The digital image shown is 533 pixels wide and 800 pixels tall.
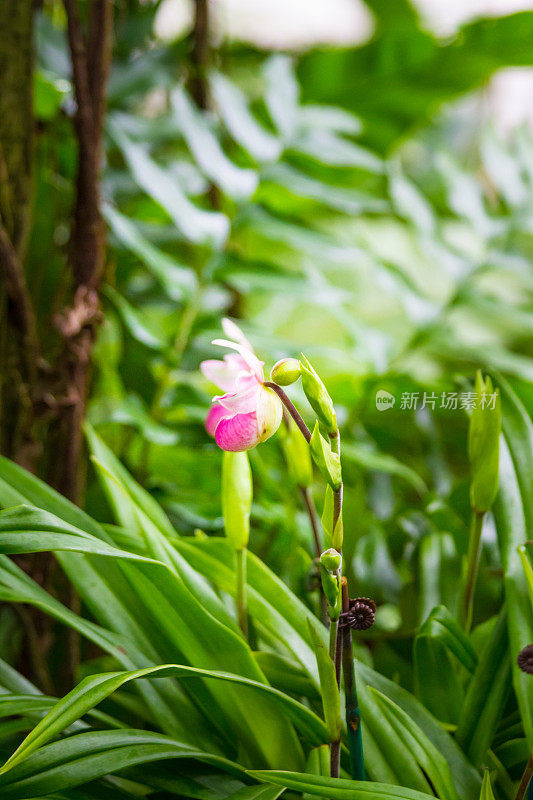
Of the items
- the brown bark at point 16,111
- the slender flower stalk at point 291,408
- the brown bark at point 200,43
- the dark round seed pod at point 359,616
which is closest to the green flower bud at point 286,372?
the slender flower stalk at point 291,408

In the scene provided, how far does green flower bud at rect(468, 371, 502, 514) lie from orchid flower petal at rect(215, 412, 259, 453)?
5.7 inches

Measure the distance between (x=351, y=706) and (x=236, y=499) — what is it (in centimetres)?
13

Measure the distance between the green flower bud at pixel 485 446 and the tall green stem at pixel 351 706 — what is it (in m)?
0.12

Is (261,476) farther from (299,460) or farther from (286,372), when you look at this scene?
(286,372)

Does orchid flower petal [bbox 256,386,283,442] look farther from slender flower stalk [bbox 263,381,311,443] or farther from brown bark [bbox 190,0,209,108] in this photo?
brown bark [bbox 190,0,209,108]

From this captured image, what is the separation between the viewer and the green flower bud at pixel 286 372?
1.02ft

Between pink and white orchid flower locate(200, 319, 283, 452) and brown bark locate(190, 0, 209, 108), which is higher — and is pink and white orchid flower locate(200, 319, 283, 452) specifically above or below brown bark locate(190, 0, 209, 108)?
below

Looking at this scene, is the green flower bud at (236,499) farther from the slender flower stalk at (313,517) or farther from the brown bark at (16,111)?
the brown bark at (16,111)

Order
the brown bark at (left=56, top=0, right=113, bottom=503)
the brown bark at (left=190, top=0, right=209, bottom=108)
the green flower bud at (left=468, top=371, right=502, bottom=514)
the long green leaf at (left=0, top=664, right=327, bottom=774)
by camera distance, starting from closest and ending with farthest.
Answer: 1. the long green leaf at (left=0, top=664, right=327, bottom=774)
2. the green flower bud at (left=468, top=371, right=502, bottom=514)
3. the brown bark at (left=56, top=0, right=113, bottom=503)
4. the brown bark at (left=190, top=0, right=209, bottom=108)

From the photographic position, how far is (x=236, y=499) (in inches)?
15.1

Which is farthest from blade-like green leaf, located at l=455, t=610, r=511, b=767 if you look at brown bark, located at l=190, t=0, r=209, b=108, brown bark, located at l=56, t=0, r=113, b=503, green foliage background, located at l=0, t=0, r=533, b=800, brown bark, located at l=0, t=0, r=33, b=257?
brown bark, located at l=190, t=0, r=209, b=108

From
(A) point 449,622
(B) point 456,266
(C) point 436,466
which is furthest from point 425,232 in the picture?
(A) point 449,622

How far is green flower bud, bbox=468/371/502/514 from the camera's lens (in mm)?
374

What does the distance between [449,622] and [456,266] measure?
60 centimetres
